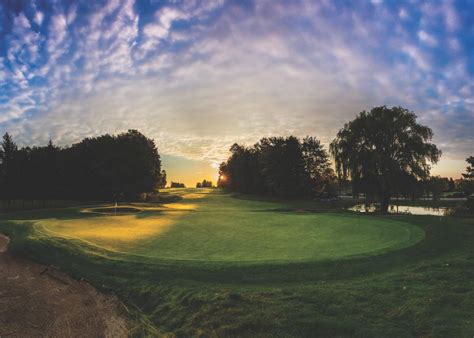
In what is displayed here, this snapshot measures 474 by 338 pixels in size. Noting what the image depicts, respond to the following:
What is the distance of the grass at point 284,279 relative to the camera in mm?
4938

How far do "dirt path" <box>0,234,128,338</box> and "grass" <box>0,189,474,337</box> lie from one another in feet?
1.32

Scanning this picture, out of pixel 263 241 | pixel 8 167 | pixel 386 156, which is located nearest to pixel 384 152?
pixel 386 156

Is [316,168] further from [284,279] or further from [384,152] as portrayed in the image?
[284,279]

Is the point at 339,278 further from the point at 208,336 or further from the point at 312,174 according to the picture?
the point at 312,174

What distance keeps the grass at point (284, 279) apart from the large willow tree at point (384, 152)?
17.7 m

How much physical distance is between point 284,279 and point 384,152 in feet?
89.4

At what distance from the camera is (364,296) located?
5.75 meters

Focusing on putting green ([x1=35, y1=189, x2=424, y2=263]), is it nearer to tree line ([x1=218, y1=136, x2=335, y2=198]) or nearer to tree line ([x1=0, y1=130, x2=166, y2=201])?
tree line ([x1=0, y1=130, x2=166, y2=201])

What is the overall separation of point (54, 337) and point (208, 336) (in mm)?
2676

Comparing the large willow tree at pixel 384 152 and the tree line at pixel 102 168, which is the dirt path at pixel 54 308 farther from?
the tree line at pixel 102 168

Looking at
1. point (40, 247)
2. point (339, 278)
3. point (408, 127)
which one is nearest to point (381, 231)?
point (339, 278)

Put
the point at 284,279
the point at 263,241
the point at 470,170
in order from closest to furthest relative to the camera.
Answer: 1. the point at 284,279
2. the point at 263,241
3. the point at 470,170

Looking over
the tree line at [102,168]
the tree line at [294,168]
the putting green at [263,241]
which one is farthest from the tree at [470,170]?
the tree line at [102,168]

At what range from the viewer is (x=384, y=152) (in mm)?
30125
